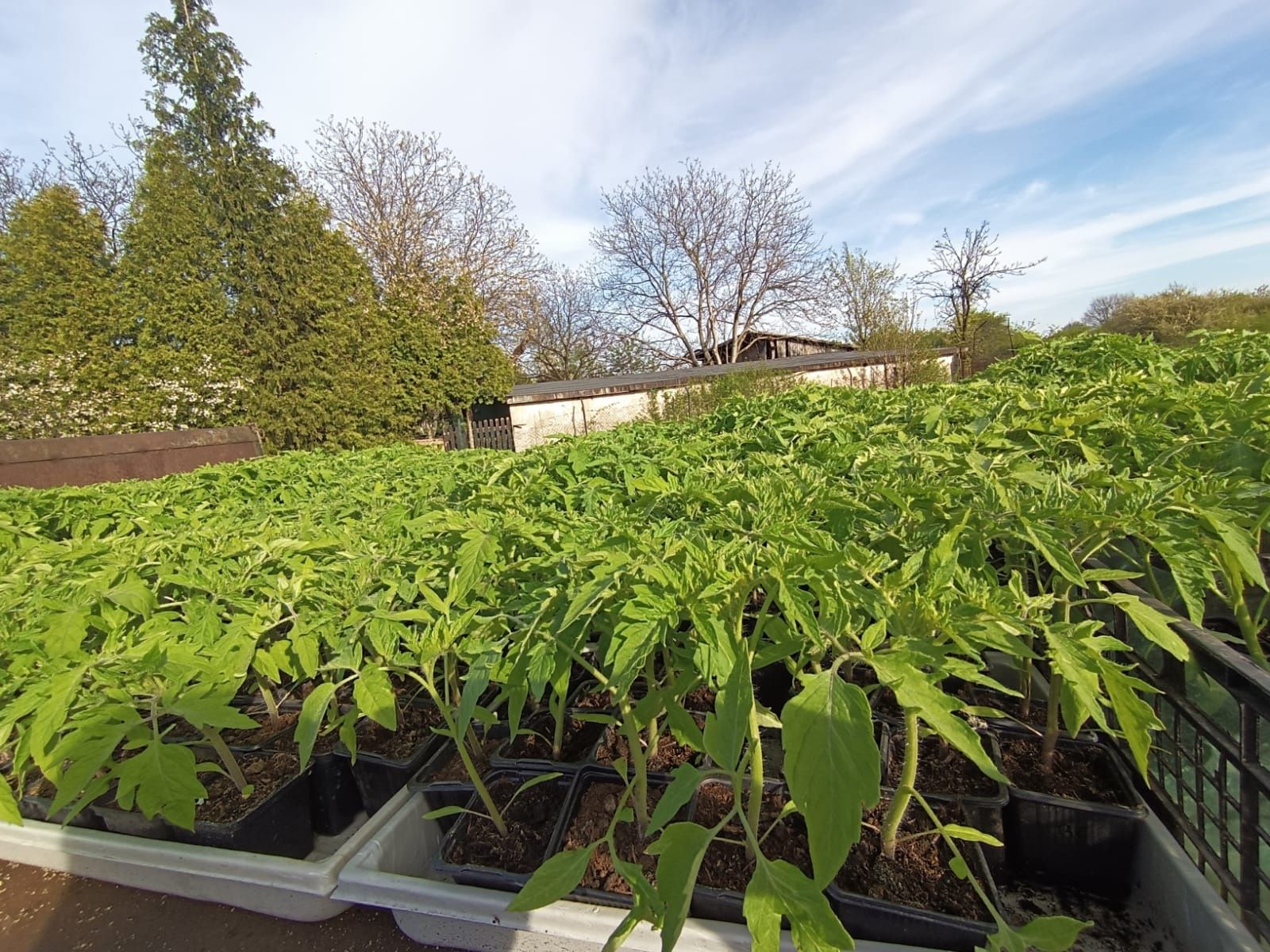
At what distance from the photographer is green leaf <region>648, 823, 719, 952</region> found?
72cm

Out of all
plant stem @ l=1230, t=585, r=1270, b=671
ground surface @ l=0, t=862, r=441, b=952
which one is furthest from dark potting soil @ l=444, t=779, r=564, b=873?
plant stem @ l=1230, t=585, r=1270, b=671

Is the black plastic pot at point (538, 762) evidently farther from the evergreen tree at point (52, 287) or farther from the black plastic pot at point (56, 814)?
the evergreen tree at point (52, 287)

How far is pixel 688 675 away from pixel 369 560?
1.02 metres

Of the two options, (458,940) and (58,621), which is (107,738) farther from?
(458,940)

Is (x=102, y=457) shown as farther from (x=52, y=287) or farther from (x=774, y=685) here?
(x=774, y=685)

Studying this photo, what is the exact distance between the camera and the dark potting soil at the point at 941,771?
1.27 meters

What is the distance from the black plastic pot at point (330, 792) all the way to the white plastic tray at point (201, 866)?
22cm

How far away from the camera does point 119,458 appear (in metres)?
A: 7.48

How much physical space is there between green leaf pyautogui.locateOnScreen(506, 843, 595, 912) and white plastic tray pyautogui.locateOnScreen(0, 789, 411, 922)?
626 millimetres

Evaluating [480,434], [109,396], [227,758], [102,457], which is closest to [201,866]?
[227,758]

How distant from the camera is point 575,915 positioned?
1.10m

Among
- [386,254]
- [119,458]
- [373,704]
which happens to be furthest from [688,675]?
[386,254]

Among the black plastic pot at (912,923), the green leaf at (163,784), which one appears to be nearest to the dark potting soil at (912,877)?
the black plastic pot at (912,923)

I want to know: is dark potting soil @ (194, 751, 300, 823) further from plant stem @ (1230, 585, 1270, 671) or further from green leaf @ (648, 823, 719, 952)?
plant stem @ (1230, 585, 1270, 671)
